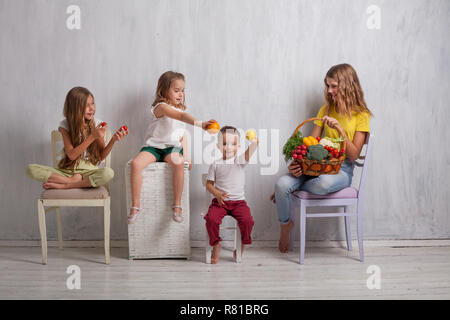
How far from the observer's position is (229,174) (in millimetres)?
2537

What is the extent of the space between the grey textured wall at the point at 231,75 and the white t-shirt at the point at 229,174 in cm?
36

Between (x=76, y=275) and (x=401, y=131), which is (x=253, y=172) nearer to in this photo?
(x=401, y=131)

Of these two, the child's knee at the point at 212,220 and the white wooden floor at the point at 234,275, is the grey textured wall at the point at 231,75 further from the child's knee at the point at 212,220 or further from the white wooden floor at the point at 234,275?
the child's knee at the point at 212,220

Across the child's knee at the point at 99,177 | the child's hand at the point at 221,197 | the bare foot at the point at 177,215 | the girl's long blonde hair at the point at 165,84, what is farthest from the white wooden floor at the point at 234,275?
the girl's long blonde hair at the point at 165,84

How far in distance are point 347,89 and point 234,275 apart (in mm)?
1343

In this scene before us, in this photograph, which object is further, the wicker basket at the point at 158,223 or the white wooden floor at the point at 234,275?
the wicker basket at the point at 158,223

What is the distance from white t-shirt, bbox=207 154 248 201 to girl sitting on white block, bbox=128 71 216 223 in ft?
0.61

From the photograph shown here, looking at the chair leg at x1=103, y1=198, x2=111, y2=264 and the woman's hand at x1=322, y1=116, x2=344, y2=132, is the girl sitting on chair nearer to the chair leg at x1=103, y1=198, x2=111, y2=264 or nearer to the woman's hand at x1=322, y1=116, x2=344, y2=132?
the chair leg at x1=103, y1=198, x2=111, y2=264

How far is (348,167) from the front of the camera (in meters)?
2.65

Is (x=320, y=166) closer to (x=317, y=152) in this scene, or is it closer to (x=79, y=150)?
(x=317, y=152)

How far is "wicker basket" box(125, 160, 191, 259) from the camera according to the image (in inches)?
100

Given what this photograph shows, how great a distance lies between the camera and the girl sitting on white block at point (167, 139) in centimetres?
251

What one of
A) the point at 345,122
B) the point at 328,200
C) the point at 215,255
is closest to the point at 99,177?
the point at 215,255

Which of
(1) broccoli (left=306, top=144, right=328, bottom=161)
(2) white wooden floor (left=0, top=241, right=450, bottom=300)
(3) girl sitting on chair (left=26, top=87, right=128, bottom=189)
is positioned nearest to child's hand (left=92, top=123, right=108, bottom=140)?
(3) girl sitting on chair (left=26, top=87, right=128, bottom=189)
